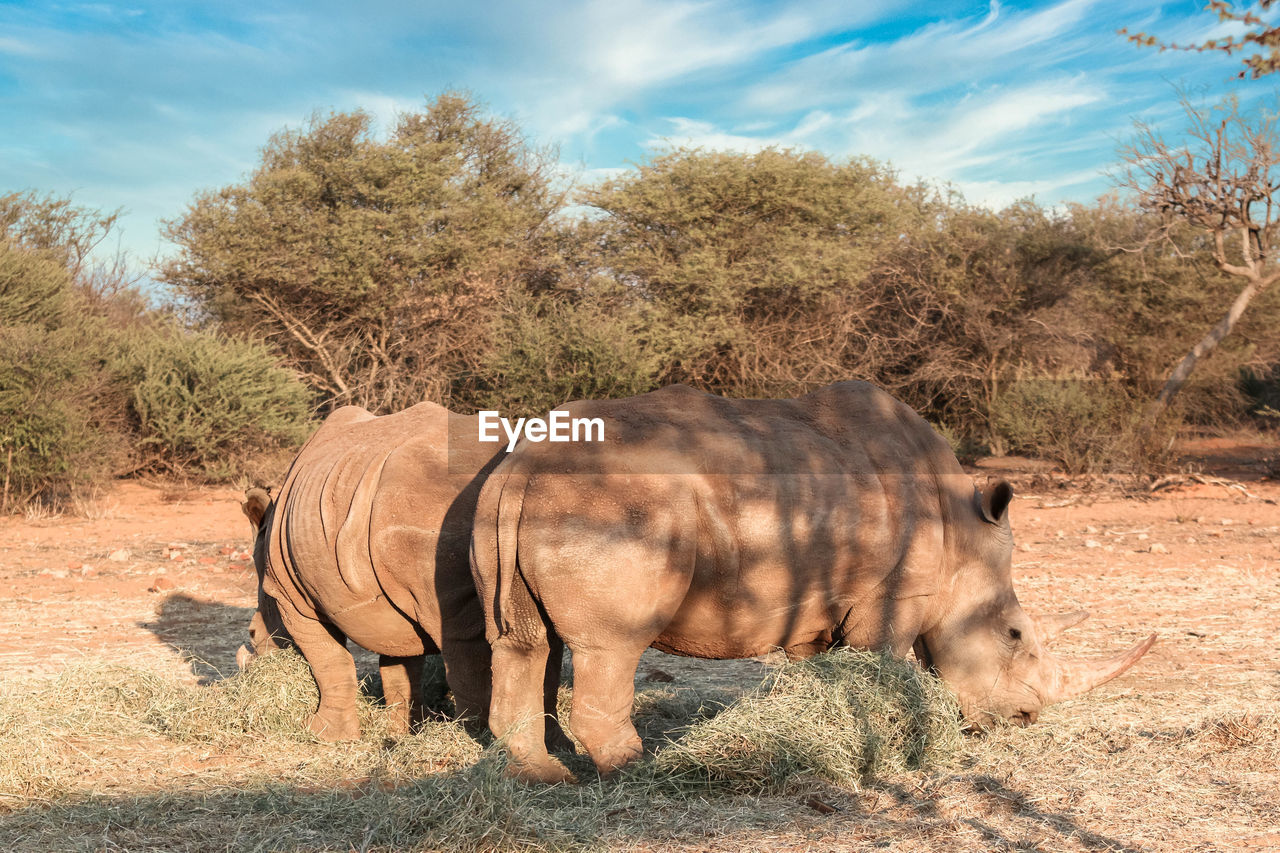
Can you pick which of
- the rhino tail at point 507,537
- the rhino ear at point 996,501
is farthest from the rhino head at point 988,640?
the rhino tail at point 507,537

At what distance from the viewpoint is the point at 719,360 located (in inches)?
871

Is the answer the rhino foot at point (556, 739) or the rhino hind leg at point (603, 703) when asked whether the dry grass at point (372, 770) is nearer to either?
the rhino hind leg at point (603, 703)

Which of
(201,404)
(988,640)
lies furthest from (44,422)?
(988,640)

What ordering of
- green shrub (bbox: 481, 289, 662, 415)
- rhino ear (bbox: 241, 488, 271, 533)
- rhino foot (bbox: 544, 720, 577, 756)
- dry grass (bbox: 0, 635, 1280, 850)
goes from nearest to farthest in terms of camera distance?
dry grass (bbox: 0, 635, 1280, 850) < rhino foot (bbox: 544, 720, 577, 756) < rhino ear (bbox: 241, 488, 271, 533) < green shrub (bbox: 481, 289, 662, 415)

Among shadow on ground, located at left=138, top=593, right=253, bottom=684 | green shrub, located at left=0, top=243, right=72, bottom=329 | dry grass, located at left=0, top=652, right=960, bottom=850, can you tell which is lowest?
shadow on ground, located at left=138, top=593, right=253, bottom=684

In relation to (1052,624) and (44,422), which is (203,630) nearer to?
(1052,624)

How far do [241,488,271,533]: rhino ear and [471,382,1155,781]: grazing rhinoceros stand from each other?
6.49 ft

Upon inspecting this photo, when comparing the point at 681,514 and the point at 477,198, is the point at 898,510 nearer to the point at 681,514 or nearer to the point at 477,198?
the point at 681,514

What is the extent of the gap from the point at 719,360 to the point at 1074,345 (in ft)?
25.7

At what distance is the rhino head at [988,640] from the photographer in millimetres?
5203

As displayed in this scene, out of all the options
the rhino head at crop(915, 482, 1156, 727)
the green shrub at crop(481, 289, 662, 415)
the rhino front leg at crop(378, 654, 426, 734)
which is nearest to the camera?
the rhino head at crop(915, 482, 1156, 727)

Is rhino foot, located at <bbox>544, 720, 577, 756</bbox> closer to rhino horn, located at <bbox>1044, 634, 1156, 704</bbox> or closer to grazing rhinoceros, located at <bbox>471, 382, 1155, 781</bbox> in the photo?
grazing rhinoceros, located at <bbox>471, 382, 1155, 781</bbox>

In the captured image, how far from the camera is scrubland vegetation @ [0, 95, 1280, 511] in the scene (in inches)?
830

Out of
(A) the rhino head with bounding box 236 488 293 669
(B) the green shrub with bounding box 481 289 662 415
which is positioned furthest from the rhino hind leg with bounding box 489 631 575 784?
(B) the green shrub with bounding box 481 289 662 415
